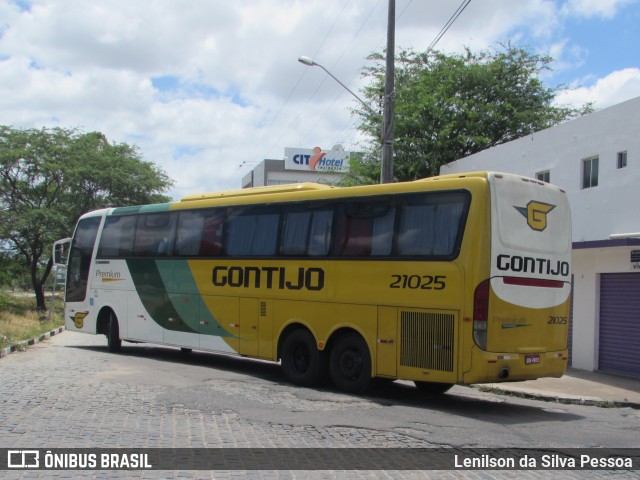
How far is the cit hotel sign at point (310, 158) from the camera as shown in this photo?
A: 7607 cm

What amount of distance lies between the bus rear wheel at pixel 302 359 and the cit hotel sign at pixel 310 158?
208ft

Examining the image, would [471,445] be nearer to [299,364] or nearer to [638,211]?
[299,364]

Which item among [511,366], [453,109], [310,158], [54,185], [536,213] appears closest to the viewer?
[511,366]

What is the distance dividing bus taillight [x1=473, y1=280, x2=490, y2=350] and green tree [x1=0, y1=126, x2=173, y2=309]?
31.0 metres

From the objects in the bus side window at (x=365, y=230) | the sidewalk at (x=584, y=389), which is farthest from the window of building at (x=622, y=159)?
the bus side window at (x=365, y=230)

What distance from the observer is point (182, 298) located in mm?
15078

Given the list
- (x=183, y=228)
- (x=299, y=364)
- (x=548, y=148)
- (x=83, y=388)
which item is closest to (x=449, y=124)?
(x=548, y=148)

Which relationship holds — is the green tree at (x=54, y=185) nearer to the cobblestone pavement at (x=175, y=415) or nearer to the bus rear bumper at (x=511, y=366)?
the cobblestone pavement at (x=175, y=415)

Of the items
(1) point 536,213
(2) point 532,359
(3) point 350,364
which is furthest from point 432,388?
(1) point 536,213

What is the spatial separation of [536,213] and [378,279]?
2671 mm

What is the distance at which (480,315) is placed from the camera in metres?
9.85

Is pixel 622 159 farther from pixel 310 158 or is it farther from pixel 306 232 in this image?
pixel 310 158

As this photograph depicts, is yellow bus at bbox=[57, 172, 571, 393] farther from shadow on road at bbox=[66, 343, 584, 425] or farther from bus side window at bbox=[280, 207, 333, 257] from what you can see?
shadow on road at bbox=[66, 343, 584, 425]

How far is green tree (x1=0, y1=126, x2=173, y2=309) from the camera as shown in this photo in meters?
36.4
